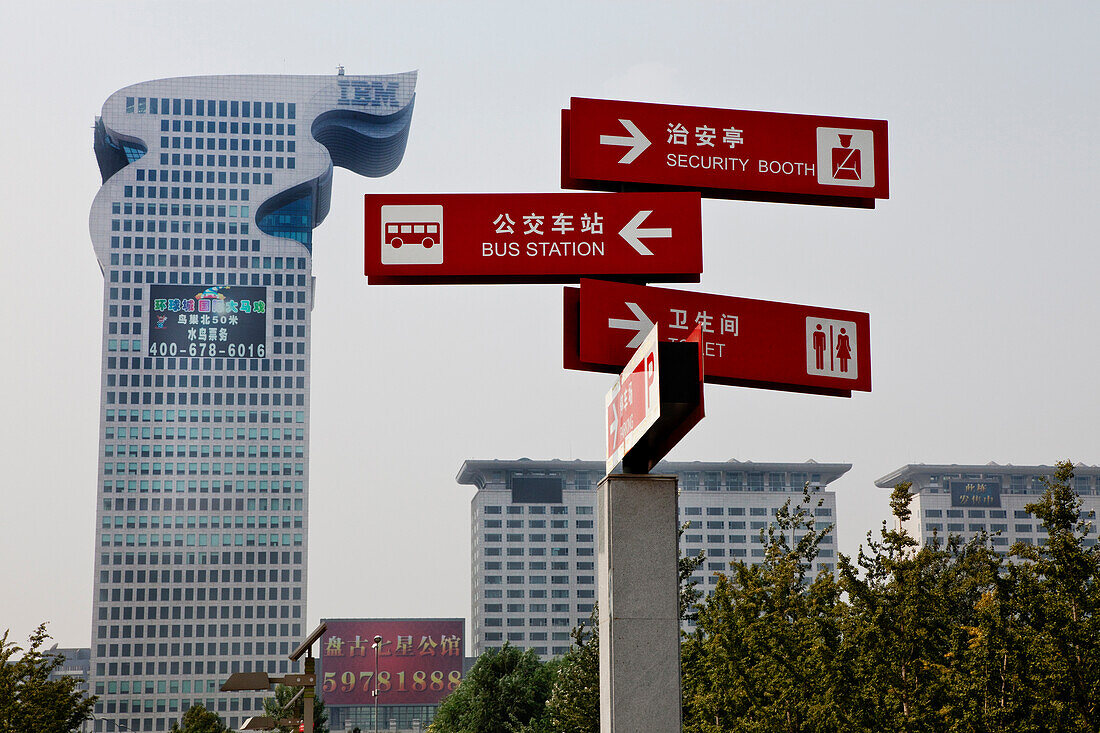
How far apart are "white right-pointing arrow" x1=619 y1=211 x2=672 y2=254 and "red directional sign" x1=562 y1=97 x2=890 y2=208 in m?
0.64

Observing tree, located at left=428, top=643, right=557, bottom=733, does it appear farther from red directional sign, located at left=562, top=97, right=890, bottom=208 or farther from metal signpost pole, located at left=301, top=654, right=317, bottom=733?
red directional sign, located at left=562, top=97, right=890, bottom=208

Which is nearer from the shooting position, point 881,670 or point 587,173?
point 587,173

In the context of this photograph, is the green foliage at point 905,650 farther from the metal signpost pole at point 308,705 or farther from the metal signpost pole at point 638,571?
the metal signpost pole at point 638,571

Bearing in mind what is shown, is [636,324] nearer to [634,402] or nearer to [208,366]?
[634,402]

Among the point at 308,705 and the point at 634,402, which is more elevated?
the point at 634,402

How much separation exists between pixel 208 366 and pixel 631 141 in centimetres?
17741

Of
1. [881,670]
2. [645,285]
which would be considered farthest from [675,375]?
[881,670]

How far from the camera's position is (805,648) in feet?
132

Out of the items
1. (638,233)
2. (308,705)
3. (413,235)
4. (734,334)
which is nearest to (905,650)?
(308,705)

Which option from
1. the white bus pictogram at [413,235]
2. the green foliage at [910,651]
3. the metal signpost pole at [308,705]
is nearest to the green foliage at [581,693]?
the green foliage at [910,651]

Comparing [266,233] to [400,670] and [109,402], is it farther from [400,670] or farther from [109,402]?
[400,670]

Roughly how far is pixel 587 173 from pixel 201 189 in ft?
606

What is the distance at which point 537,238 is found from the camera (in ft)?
60.2

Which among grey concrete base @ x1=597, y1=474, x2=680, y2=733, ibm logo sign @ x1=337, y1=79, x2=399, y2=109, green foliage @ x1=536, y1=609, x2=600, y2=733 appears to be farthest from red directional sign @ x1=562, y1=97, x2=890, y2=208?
ibm logo sign @ x1=337, y1=79, x2=399, y2=109
